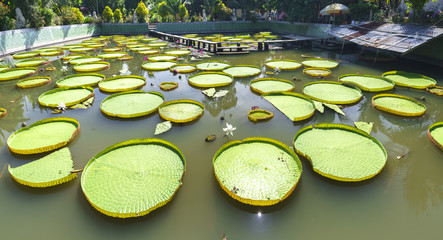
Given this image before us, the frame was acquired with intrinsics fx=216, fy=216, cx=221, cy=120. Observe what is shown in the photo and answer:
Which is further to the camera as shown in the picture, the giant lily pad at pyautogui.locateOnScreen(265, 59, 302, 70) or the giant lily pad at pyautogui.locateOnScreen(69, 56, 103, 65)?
the giant lily pad at pyautogui.locateOnScreen(69, 56, 103, 65)

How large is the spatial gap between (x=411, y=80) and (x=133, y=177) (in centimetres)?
1094

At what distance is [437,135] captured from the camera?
4.87 metres

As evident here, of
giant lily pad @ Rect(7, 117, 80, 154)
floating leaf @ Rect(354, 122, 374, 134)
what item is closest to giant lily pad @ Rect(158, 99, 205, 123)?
giant lily pad @ Rect(7, 117, 80, 154)

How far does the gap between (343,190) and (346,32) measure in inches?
547

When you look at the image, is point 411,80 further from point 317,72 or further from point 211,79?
point 211,79

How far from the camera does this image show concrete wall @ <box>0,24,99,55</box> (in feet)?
48.5

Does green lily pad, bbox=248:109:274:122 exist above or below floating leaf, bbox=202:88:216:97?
below

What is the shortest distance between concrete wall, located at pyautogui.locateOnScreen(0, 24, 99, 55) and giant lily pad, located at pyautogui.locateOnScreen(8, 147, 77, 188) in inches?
632

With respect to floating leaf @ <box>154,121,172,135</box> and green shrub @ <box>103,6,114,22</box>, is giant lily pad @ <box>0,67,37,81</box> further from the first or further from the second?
green shrub @ <box>103,6,114,22</box>

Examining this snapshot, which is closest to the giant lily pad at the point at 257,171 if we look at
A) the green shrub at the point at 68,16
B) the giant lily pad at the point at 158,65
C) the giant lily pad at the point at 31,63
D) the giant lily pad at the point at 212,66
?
the giant lily pad at the point at 212,66

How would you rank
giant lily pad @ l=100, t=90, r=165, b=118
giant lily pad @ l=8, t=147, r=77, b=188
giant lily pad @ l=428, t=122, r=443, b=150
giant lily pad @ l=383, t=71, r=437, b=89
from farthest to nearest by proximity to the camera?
giant lily pad @ l=383, t=71, r=437, b=89 → giant lily pad @ l=100, t=90, r=165, b=118 → giant lily pad @ l=428, t=122, r=443, b=150 → giant lily pad @ l=8, t=147, r=77, b=188

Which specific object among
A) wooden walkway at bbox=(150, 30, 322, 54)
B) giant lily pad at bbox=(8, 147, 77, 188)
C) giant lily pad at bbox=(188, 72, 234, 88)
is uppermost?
wooden walkway at bbox=(150, 30, 322, 54)

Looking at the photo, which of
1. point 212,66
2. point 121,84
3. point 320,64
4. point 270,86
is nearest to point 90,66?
point 121,84

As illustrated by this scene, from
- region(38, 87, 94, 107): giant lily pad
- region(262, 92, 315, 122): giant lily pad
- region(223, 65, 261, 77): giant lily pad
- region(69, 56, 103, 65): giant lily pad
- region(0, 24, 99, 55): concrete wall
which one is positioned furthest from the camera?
region(0, 24, 99, 55): concrete wall
